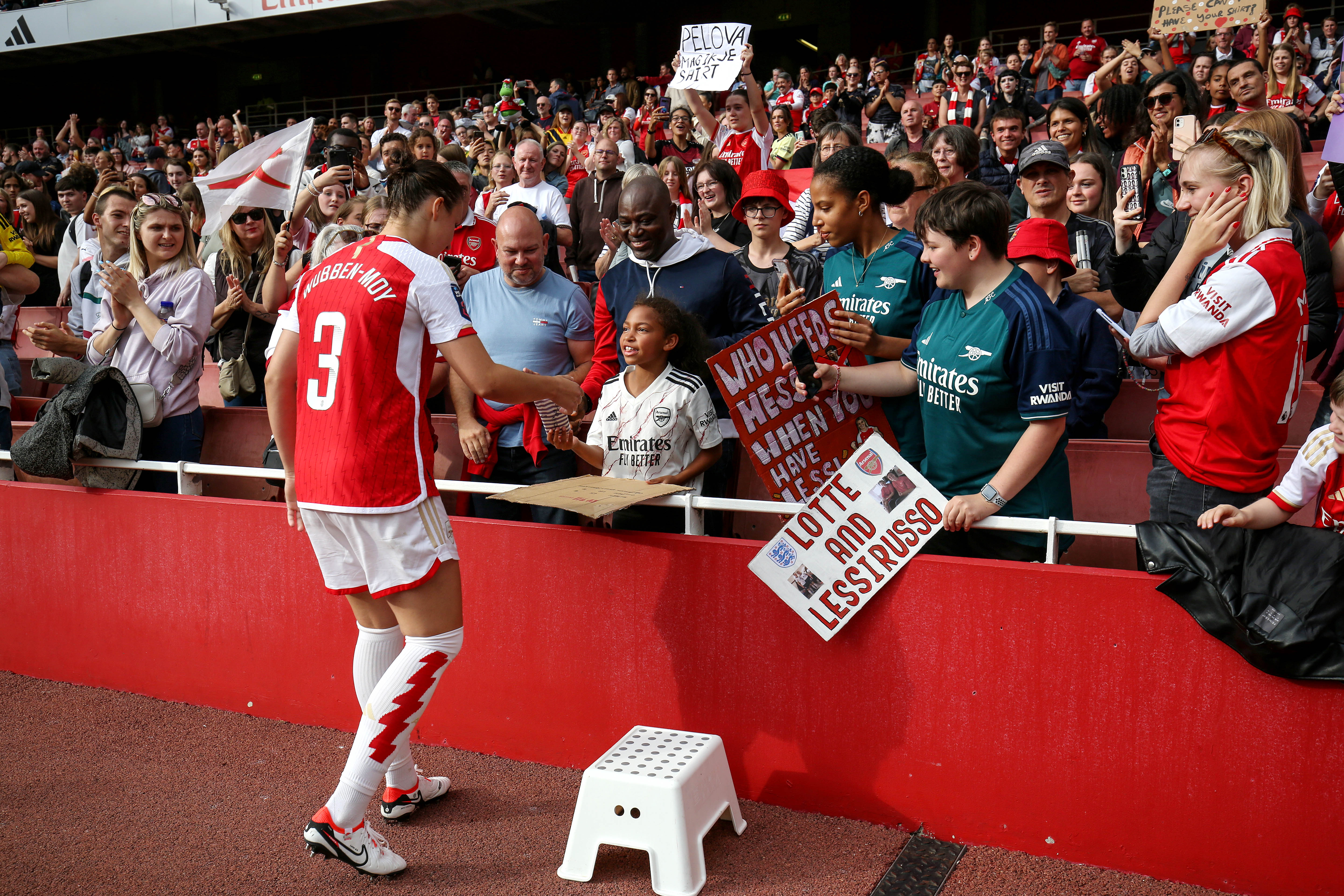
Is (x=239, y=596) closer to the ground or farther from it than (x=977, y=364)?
closer to the ground

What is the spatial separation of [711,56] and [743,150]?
2.54ft

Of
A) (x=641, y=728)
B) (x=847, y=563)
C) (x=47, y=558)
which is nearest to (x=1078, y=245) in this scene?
(x=847, y=563)

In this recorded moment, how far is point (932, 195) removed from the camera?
3305 millimetres

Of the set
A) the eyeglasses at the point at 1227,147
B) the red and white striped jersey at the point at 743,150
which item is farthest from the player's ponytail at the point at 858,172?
the red and white striped jersey at the point at 743,150

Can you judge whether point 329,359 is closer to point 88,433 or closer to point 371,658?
point 371,658

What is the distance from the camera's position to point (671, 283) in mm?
4254

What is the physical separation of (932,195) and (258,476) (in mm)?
2782

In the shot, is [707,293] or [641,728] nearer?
[641,728]

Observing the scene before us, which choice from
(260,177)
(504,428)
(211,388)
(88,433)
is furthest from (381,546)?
(211,388)

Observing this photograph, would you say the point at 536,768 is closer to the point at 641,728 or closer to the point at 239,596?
the point at 641,728

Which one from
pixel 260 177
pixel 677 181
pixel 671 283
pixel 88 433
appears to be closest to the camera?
pixel 671 283

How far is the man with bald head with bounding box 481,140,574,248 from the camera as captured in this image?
25.0ft

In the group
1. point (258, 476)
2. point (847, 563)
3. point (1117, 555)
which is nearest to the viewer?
point (847, 563)

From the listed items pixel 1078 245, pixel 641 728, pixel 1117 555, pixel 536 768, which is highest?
pixel 1078 245
